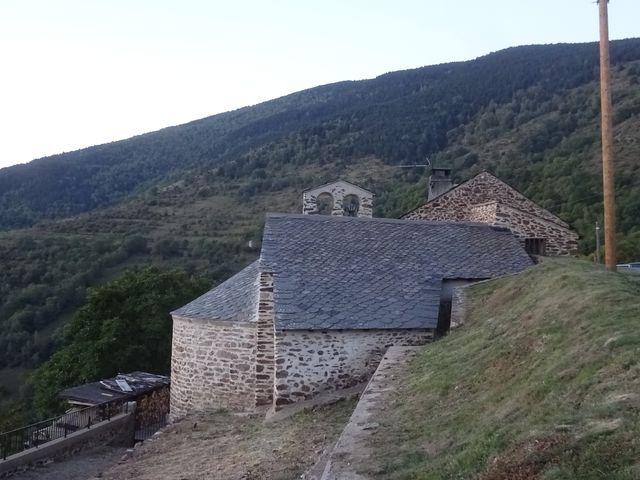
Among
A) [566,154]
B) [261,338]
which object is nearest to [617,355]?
[261,338]

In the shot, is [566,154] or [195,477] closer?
[195,477]

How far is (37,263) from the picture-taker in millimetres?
41594

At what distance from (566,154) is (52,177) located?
2279 inches

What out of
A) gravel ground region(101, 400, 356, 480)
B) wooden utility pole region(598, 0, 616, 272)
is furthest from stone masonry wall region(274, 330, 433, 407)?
wooden utility pole region(598, 0, 616, 272)

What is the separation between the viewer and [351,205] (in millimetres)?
18906

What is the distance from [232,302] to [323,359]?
2.92 metres

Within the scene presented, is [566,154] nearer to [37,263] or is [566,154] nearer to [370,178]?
[370,178]

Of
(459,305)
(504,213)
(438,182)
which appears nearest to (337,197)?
(504,213)

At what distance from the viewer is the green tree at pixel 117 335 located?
2255cm

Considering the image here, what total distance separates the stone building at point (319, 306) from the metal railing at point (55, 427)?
1992 millimetres

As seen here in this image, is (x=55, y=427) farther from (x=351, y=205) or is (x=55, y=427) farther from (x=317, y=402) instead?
(x=351, y=205)

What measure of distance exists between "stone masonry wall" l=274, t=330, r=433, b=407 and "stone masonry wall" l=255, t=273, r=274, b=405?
1087mm

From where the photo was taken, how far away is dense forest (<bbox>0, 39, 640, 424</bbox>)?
3850cm

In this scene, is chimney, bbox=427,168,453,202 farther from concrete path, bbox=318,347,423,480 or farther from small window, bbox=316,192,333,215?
concrete path, bbox=318,347,423,480
